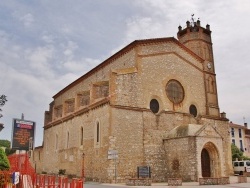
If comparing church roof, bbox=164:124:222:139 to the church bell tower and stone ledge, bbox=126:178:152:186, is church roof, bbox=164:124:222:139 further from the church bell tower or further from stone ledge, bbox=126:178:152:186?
the church bell tower

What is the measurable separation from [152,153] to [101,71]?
11.3 m

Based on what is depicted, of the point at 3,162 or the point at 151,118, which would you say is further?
the point at 151,118

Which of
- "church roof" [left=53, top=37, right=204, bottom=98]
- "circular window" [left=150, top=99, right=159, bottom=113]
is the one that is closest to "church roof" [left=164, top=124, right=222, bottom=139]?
"circular window" [left=150, top=99, right=159, bottom=113]

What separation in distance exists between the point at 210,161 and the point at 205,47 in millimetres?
14691

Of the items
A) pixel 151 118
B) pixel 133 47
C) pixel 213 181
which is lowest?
pixel 213 181

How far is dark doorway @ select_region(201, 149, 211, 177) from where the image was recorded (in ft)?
82.0

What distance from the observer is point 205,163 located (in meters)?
25.3

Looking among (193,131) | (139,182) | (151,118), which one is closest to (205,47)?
(151,118)

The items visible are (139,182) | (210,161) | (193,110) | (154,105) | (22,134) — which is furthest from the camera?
(193,110)

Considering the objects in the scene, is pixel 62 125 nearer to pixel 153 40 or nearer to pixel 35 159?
pixel 35 159

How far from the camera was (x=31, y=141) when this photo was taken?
1845cm

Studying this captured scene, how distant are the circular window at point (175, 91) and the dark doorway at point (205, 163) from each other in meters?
5.83

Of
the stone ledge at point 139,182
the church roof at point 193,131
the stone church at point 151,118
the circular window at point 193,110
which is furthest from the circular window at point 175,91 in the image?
the stone ledge at point 139,182

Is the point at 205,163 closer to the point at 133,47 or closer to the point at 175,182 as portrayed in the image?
the point at 175,182
